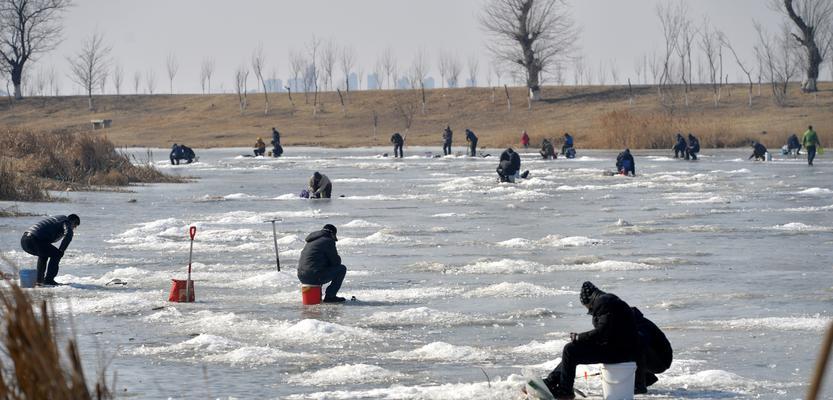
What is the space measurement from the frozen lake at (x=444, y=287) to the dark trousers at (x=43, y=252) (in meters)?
0.35

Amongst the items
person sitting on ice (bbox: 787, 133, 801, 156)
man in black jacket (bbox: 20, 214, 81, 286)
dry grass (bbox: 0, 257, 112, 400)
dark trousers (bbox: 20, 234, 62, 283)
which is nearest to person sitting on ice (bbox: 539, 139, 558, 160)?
person sitting on ice (bbox: 787, 133, 801, 156)

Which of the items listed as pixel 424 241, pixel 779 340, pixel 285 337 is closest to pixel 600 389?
pixel 779 340

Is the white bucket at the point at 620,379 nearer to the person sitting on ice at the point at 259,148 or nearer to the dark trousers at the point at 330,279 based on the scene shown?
the dark trousers at the point at 330,279

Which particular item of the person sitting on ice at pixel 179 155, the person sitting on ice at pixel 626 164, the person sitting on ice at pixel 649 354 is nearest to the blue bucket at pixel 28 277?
the person sitting on ice at pixel 649 354

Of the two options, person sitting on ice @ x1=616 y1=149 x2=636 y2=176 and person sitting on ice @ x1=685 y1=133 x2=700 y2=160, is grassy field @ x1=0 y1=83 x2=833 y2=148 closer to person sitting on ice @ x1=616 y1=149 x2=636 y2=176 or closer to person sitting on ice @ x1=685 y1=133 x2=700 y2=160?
person sitting on ice @ x1=685 y1=133 x2=700 y2=160

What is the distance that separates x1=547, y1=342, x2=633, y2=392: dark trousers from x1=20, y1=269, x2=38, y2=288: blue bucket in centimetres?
1001

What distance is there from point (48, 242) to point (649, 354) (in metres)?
10.3

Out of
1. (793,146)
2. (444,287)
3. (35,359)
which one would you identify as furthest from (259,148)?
(35,359)

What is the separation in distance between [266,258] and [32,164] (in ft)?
77.8

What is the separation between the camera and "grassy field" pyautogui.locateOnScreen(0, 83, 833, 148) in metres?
76.4

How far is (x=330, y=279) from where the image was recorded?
58.3 ft

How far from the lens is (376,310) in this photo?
1717cm

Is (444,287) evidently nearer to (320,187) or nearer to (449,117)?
→ (320,187)

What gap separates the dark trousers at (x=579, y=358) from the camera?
11.2 meters
